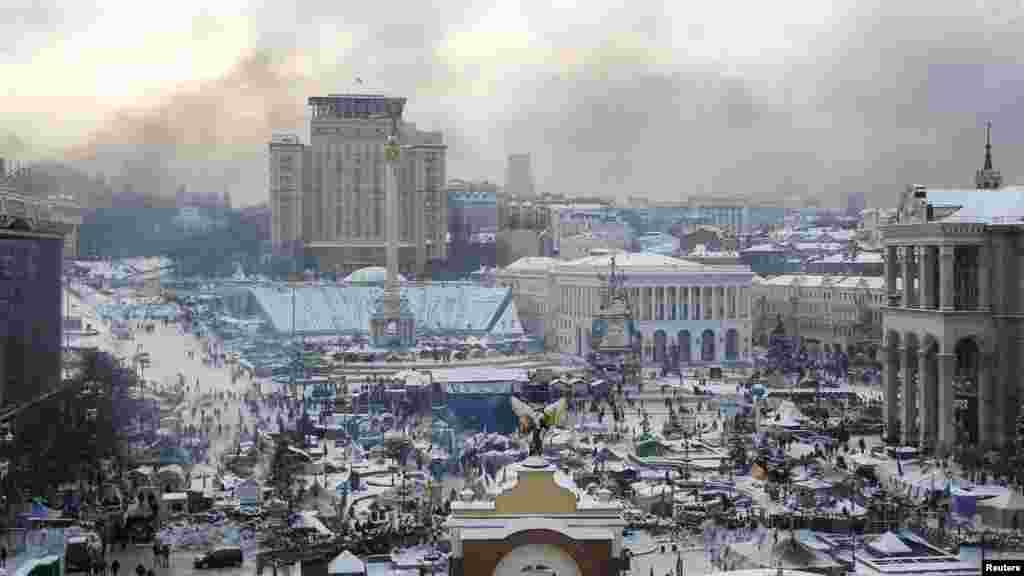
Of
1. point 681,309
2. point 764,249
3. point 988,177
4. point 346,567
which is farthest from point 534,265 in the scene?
point 346,567

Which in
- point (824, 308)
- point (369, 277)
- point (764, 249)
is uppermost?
point (764, 249)

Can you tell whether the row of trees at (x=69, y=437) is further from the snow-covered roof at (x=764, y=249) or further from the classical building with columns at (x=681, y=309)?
the snow-covered roof at (x=764, y=249)

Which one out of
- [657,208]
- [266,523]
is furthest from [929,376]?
[657,208]

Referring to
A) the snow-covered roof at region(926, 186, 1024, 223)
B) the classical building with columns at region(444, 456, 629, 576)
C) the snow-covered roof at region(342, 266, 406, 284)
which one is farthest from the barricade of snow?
the snow-covered roof at region(342, 266, 406, 284)

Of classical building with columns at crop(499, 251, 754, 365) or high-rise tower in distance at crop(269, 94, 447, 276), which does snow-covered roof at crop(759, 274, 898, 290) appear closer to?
classical building with columns at crop(499, 251, 754, 365)

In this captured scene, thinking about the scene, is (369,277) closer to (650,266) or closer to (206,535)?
(650,266)

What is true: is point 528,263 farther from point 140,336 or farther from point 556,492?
point 556,492

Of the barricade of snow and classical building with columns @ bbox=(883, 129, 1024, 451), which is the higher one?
classical building with columns @ bbox=(883, 129, 1024, 451)
